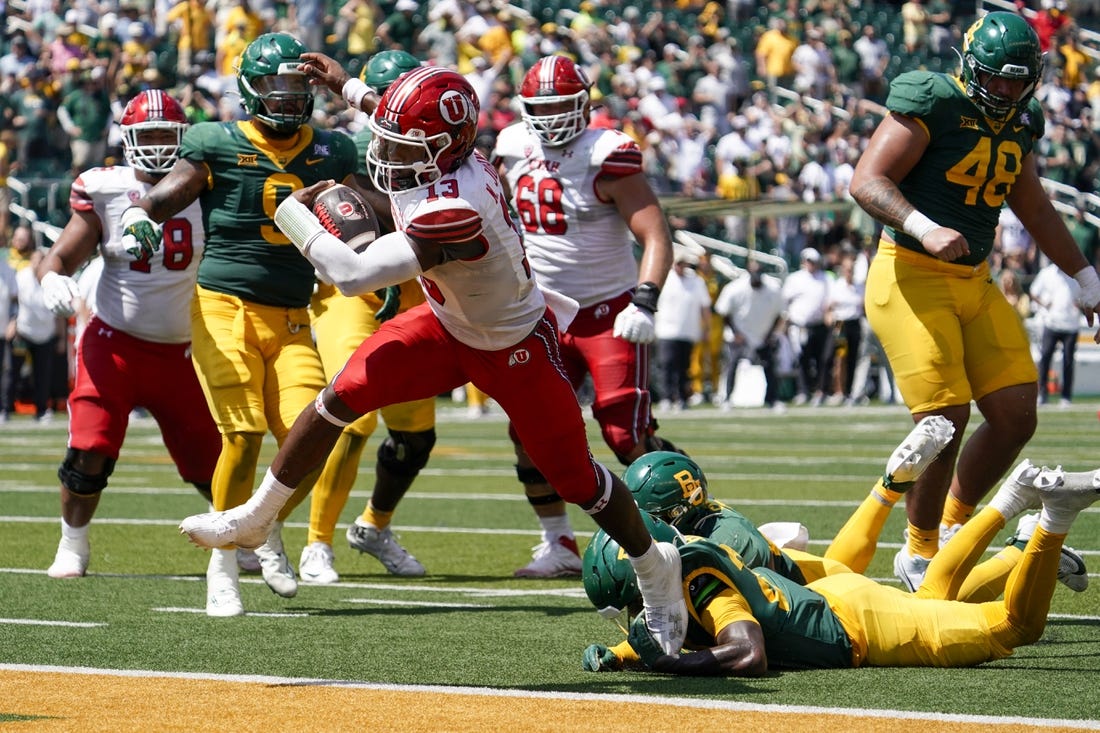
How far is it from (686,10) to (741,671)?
23.3m

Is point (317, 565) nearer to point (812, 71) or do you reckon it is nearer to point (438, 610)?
point (438, 610)

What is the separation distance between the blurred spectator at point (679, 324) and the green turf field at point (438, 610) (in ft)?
23.1

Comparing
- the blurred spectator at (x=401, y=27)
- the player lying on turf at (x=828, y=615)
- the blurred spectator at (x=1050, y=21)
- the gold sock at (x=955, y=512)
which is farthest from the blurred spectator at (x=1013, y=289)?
the player lying on turf at (x=828, y=615)

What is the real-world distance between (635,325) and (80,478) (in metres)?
2.45

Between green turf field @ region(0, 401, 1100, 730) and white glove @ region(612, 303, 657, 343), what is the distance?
100 cm

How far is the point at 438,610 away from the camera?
6594 mm

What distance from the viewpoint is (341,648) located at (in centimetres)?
564

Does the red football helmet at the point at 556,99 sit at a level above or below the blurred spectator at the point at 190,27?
above

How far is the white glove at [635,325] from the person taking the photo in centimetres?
679

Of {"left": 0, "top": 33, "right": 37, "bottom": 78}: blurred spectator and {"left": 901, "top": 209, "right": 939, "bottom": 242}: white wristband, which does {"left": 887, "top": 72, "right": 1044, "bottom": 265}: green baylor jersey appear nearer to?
{"left": 901, "top": 209, "right": 939, "bottom": 242}: white wristband

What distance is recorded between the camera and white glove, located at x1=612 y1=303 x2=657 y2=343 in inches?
267

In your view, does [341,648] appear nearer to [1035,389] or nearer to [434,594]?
[434,594]

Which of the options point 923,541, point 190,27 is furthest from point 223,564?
point 190,27

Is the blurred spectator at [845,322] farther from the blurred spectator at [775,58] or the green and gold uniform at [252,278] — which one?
the green and gold uniform at [252,278]
